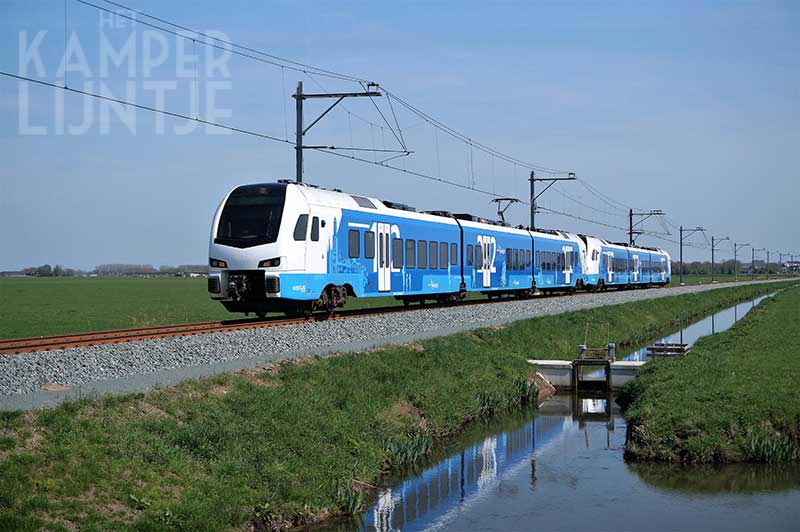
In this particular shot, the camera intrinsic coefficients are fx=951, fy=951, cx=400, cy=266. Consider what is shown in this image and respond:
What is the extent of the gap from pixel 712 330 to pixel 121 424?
42705 mm

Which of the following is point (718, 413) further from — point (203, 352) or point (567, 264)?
point (567, 264)

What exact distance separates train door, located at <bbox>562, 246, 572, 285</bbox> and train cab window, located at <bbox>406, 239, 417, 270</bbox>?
2420 cm

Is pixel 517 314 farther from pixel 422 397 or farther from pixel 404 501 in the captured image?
pixel 404 501

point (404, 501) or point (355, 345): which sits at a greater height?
point (355, 345)

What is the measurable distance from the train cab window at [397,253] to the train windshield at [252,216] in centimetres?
690

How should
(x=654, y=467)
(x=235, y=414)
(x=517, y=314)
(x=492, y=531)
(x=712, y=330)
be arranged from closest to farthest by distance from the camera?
(x=492, y=531) < (x=235, y=414) < (x=654, y=467) < (x=517, y=314) < (x=712, y=330)

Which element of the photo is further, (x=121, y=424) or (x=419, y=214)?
(x=419, y=214)

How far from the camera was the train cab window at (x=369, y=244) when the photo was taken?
28.2 m

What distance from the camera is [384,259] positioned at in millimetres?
29625

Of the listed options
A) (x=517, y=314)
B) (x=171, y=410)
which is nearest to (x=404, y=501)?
(x=171, y=410)

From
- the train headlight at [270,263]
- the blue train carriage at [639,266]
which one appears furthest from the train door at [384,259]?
the blue train carriage at [639,266]

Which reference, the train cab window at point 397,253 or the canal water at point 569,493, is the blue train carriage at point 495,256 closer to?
the train cab window at point 397,253

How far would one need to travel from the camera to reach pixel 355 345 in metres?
22.2

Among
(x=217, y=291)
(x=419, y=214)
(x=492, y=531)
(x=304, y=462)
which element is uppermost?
(x=419, y=214)
